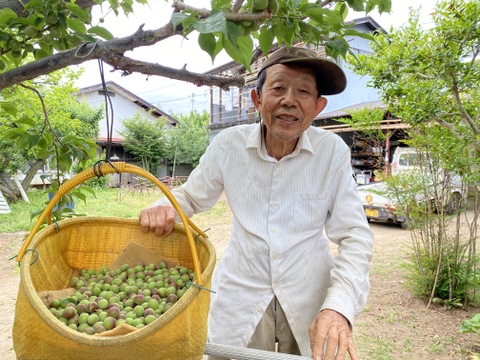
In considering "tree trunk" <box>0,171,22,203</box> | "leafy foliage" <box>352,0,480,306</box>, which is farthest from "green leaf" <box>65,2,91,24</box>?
"tree trunk" <box>0,171,22,203</box>

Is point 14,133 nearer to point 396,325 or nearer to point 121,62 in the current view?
point 121,62

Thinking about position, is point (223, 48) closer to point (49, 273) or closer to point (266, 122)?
point (266, 122)

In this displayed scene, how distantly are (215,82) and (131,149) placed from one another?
24809 millimetres

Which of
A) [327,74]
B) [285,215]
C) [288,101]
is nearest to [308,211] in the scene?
[285,215]

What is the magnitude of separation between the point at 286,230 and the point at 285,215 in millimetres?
73

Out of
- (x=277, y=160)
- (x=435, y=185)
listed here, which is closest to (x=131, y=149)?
(x=435, y=185)

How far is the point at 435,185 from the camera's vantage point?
5184 millimetres

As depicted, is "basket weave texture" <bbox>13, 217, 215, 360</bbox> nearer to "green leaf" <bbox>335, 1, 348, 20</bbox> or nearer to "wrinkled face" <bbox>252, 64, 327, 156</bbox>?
"wrinkled face" <bbox>252, 64, 327, 156</bbox>

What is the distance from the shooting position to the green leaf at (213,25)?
0.86 meters

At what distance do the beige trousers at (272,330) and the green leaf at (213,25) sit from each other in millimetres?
1332

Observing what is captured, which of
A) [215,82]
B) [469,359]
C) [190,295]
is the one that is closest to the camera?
[190,295]

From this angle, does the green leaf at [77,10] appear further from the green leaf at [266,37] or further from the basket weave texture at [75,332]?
the basket weave texture at [75,332]

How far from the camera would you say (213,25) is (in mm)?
878

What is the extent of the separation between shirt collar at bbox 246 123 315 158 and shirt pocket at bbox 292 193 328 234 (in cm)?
22
